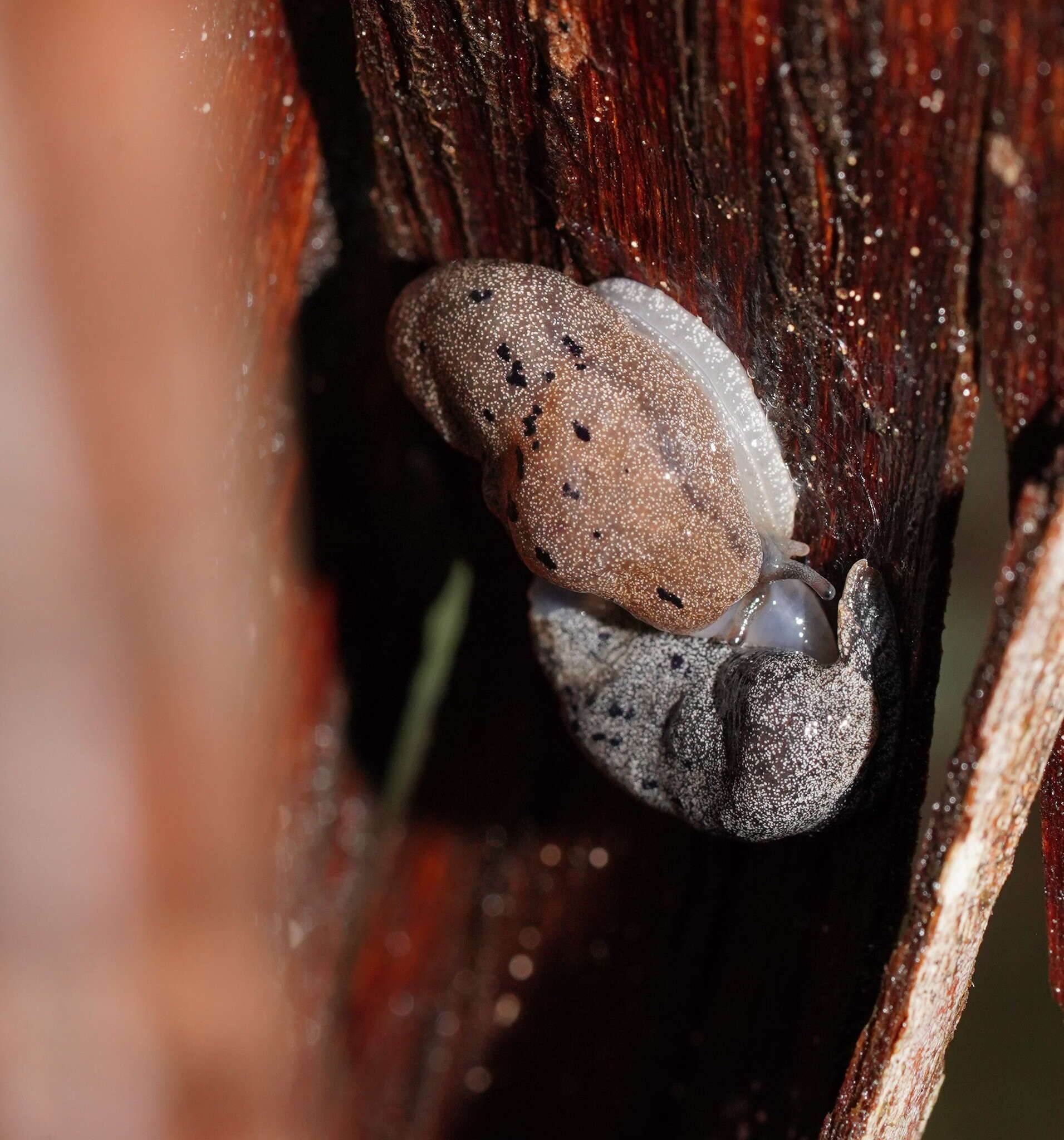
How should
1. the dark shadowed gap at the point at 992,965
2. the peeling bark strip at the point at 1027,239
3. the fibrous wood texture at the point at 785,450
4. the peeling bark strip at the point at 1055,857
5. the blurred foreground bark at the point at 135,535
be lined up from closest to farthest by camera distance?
the peeling bark strip at the point at 1027,239 < the fibrous wood texture at the point at 785,450 < the blurred foreground bark at the point at 135,535 < the peeling bark strip at the point at 1055,857 < the dark shadowed gap at the point at 992,965

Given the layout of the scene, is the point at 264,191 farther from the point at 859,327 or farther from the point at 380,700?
the point at 380,700

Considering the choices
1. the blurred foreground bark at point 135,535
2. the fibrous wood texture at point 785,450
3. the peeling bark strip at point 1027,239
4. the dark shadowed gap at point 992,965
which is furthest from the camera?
the dark shadowed gap at point 992,965

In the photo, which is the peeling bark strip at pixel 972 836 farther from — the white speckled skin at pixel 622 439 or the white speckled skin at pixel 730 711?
the white speckled skin at pixel 622 439

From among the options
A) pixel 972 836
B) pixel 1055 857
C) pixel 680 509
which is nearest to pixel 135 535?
pixel 680 509

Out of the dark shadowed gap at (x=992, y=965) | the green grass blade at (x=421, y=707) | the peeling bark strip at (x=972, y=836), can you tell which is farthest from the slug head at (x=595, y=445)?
the dark shadowed gap at (x=992, y=965)

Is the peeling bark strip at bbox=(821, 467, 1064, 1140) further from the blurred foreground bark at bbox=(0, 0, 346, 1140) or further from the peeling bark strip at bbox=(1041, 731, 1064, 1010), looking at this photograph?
the blurred foreground bark at bbox=(0, 0, 346, 1140)

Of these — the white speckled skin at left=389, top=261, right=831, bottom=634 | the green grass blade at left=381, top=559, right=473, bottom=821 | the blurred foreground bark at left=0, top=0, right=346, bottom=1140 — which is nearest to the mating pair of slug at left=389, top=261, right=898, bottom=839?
the white speckled skin at left=389, top=261, right=831, bottom=634

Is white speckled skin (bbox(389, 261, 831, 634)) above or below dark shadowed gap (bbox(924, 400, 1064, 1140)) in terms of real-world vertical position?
above
